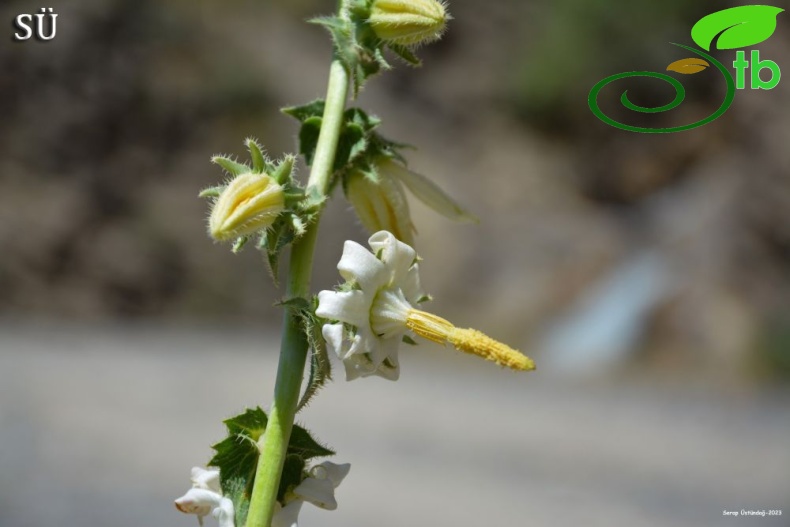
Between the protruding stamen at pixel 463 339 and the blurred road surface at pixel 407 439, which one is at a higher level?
the blurred road surface at pixel 407 439

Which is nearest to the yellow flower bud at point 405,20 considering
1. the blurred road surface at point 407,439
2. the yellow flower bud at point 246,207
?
the yellow flower bud at point 246,207

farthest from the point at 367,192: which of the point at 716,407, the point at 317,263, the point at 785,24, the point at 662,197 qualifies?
the point at 662,197

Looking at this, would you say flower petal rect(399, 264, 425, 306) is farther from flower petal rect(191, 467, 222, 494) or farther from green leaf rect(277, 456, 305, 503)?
flower petal rect(191, 467, 222, 494)

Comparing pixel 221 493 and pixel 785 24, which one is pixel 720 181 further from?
pixel 221 493

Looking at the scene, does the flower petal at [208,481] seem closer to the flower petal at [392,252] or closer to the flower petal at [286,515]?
the flower petal at [286,515]

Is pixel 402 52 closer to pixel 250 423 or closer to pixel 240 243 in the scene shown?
pixel 240 243
